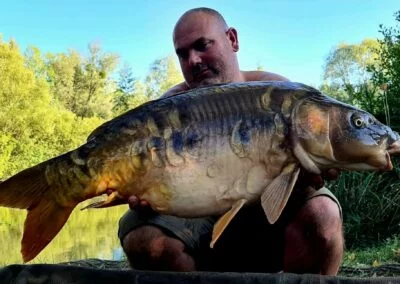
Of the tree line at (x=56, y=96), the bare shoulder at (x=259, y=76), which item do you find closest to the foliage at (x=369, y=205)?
the bare shoulder at (x=259, y=76)

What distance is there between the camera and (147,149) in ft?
4.46

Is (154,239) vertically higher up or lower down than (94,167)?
lower down

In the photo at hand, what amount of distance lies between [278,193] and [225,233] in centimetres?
55

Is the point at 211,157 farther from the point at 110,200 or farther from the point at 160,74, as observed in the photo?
the point at 160,74

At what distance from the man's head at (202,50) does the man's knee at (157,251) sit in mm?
566

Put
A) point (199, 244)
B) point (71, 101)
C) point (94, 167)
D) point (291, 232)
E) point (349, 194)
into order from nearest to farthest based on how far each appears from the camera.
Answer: point (94, 167) → point (291, 232) → point (199, 244) → point (349, 194) → point (71, 101)

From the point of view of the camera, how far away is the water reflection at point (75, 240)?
7.47 m

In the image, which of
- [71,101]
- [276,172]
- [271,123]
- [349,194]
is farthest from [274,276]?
[71,101]

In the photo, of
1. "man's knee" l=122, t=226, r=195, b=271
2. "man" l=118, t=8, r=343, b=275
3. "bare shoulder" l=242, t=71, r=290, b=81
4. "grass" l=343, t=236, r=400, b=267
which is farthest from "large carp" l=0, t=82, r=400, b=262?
"grass" l=343, t=236, r=400, b=267

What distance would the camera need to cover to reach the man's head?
1.98m

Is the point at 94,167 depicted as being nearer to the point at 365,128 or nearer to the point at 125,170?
the point at 125,170

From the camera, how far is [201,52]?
6.52ft

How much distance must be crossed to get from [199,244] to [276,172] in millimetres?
595

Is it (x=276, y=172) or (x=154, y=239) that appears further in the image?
(x=154, y=239)
